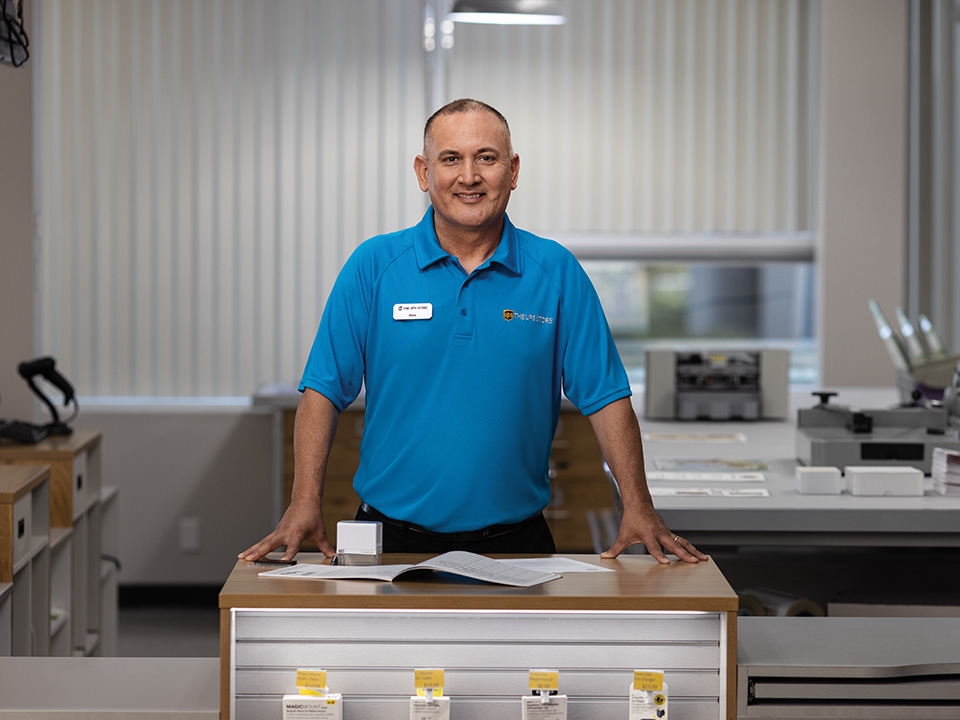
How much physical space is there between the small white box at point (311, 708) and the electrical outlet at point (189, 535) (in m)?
3.81

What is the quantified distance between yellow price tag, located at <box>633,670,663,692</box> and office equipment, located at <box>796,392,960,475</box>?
1427 millimetres

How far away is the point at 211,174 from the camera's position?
5137mm

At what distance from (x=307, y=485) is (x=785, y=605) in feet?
4.52

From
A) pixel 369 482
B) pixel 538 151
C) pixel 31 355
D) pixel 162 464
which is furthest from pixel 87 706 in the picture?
pixel 538 151

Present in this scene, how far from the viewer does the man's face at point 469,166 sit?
199 cm

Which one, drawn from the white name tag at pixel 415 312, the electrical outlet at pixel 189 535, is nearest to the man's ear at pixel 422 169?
the white name tag at pixel 415 312

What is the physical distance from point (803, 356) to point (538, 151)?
1774 mm

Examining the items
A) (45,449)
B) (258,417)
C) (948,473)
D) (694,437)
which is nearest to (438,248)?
(948,473)

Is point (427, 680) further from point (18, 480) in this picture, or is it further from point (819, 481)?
point (18, 480)

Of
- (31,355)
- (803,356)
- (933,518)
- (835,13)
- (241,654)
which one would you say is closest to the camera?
(241,654)

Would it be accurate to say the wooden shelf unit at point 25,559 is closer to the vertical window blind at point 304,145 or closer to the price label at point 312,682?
the price label at point 312,682

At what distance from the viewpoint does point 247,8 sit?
510 cm

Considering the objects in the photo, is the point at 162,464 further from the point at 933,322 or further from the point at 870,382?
the point at 933,322

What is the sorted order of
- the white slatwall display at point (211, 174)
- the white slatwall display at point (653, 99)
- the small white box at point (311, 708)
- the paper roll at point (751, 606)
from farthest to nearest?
the white slatwall display at point (653, 99) < the white slatwall display at point (211, 174) < the paper roll at point (751, 606) < the small white box at point (311, 708)
